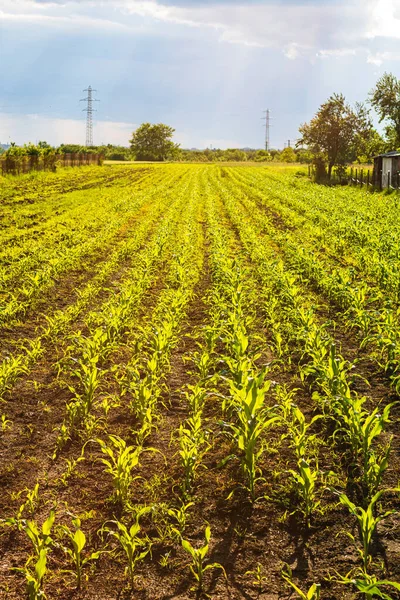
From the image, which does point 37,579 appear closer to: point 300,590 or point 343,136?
point 300,590

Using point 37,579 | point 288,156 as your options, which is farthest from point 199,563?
point 288,156

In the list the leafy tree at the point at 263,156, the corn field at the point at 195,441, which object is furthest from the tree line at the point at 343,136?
the leafy tree at the point at 263,156

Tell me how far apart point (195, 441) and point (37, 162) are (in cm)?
4173

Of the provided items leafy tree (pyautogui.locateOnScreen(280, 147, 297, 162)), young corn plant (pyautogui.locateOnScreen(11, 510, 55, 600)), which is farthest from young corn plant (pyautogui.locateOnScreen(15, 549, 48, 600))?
leafy tree (pyautogui.locateOnScreen(280, 147, 297, 162))

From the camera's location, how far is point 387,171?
33469 millimetres

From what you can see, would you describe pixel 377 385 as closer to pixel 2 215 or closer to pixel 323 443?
pixel 323 443

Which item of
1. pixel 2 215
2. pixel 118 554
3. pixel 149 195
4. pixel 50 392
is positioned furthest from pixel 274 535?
pixel 149 195

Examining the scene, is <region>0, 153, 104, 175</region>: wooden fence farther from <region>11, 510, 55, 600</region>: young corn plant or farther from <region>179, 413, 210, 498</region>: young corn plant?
<region>11, 510, 55, 600</region>: young corn plant

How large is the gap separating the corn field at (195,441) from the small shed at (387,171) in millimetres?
22623

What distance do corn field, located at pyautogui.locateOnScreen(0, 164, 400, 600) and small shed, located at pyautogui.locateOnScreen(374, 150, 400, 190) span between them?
22.6 meters

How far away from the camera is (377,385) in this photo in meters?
6.32

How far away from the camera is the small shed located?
1267 inches

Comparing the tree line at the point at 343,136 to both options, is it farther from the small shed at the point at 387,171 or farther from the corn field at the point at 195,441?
the corn field at the point at 195,441

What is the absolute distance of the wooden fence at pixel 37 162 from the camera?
3788 centimetres
